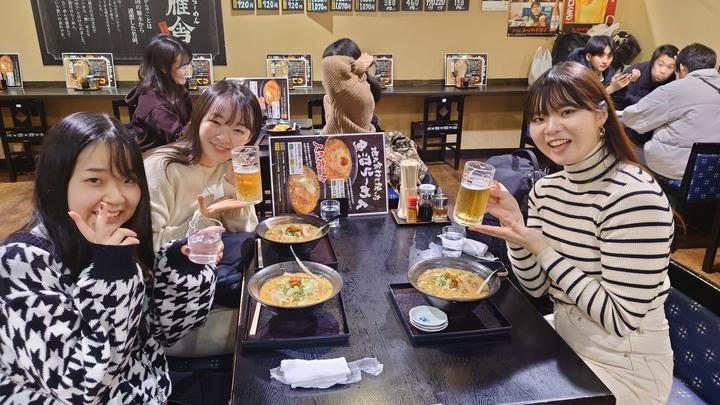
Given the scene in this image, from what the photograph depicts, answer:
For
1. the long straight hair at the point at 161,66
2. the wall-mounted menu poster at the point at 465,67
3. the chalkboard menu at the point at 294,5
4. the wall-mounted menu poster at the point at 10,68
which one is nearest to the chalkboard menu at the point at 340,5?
the chalkboard menu at the point at 294,5

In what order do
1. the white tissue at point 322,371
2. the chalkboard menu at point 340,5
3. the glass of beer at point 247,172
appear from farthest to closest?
the chalkboard menu at point 340,5 → the glass of beer at point 247,172 → the white tissue at point 322,371

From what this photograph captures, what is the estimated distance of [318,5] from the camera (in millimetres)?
5582

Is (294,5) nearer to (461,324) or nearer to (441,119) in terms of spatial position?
(441,119)

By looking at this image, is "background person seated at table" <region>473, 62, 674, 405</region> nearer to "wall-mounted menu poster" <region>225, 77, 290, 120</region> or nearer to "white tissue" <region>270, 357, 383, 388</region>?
"white tissue" <region>270, 357, 383, 388</region>

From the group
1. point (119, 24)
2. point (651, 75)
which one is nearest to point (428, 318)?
point (651, 75)

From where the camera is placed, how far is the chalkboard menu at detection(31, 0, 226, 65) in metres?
5.28

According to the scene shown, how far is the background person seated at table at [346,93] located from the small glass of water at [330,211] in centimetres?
75

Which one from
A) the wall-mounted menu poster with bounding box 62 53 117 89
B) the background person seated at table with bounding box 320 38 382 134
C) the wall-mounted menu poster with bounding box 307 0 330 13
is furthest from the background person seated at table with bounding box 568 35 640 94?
the wall-mounted menu poster with bounding box 62 53 117 89

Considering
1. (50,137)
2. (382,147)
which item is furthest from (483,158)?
(50,137)

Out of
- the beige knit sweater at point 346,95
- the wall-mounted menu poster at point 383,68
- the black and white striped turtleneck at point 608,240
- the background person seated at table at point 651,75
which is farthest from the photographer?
the wall-mounted menu poster at point 383,68

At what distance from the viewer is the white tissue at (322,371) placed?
3.89 ft

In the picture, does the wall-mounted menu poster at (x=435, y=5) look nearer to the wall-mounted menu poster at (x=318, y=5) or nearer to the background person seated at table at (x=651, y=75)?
the wall-mounted menu poster at (x=318, y=5)

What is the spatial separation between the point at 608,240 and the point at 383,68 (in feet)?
15.9

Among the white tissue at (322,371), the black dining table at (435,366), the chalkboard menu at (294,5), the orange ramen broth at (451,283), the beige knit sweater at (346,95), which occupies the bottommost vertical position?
the black dining table at (435,366)
